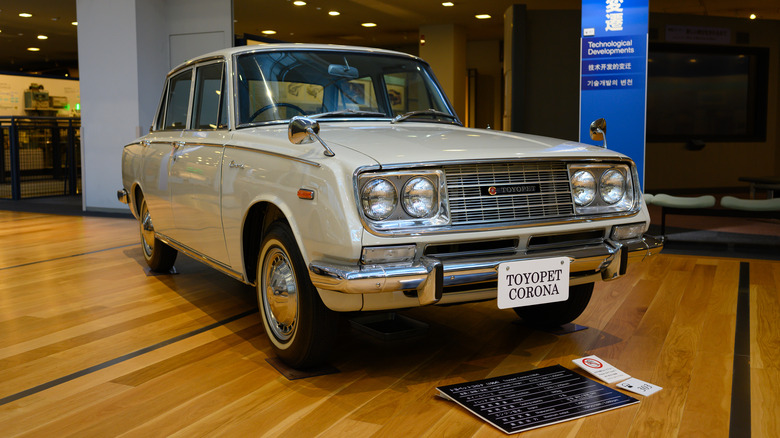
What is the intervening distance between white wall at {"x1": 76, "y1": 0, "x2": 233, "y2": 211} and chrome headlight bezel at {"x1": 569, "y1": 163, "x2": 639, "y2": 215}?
745 cm

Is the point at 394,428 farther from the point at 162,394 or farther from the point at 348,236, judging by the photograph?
the point at 162,394

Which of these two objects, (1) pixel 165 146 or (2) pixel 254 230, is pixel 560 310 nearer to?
(2) pixel 254 230

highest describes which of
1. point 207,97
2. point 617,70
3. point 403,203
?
point 617,70

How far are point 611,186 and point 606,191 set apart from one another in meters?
0.04

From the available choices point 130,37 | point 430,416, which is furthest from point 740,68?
point 430,416

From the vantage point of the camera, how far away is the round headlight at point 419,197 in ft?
8.71

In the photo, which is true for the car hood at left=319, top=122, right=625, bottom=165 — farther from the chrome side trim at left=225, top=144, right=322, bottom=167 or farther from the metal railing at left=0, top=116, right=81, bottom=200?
the metal railing at left=0, top=116, right=81, bottom=200

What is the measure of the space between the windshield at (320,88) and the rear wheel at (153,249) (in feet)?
6.54

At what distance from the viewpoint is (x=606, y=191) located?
313 centimetres

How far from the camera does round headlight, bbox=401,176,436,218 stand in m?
2.65

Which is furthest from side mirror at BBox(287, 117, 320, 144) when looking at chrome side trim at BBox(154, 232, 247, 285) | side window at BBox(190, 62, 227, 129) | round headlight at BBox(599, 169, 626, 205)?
round headlight at BBox(599, 169, 626, 205)

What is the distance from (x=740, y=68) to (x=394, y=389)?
11776mm

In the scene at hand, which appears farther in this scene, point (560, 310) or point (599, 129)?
point (560, 310)

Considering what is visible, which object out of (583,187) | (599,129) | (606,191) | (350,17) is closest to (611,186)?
(606,191)
